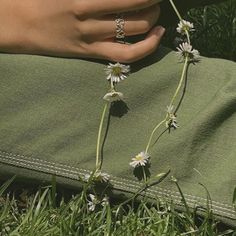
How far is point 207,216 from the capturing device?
1.58m

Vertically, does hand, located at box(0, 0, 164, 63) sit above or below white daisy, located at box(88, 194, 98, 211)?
above

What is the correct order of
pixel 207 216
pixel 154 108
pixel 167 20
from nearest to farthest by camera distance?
pixel 207 216 → pixel 154 108 → pixel 167 20

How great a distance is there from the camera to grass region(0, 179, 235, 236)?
158 centimetres

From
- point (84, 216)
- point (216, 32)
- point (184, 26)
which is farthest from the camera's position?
point (216, 32)

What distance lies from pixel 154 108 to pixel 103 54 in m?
0.16

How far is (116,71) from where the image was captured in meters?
1.66

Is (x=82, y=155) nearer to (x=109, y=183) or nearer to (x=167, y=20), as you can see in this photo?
(x=109, y=183)

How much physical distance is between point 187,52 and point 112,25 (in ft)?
0.61

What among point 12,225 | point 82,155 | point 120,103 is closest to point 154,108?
point 120,103

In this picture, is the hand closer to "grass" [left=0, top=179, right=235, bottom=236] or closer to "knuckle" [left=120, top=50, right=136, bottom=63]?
"knuckle" [left=120, top=50, right=136, bottom=63]

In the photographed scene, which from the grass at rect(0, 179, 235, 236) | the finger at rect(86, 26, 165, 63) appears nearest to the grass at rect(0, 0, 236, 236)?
the grass at rect(0, 179, 235, 236)

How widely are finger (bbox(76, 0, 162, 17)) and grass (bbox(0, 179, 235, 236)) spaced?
372 millimetres

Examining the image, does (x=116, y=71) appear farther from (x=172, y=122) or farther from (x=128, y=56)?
(x=172, y=122)

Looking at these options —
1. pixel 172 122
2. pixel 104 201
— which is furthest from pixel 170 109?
pixel 104 201
